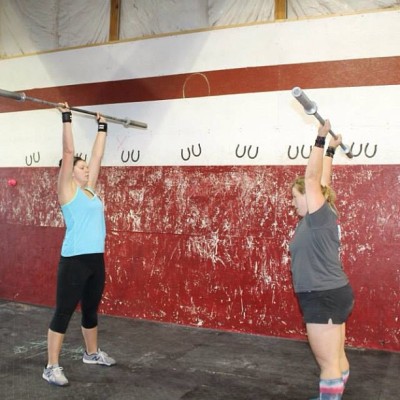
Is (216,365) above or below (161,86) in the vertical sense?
below

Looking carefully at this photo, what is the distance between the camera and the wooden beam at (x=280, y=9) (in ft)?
13.5

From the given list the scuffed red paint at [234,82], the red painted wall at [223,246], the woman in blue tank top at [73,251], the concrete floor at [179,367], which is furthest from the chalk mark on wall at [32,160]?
the woman in blue tank top at [73,251]

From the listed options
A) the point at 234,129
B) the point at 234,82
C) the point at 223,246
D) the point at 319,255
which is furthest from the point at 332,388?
the point at 234,82

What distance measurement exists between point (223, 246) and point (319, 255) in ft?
6.01

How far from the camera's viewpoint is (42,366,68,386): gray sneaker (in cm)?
301

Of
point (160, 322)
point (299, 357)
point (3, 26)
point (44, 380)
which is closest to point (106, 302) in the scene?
point (160, 322)

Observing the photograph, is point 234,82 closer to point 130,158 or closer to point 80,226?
point 130,158

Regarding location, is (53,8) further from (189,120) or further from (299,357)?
(299,357)

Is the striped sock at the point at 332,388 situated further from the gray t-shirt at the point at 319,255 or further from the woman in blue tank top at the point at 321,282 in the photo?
the gray t-shirt at the point at 319,255

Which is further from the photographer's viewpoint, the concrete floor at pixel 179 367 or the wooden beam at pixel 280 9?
the wooden beam at pixel 280 9

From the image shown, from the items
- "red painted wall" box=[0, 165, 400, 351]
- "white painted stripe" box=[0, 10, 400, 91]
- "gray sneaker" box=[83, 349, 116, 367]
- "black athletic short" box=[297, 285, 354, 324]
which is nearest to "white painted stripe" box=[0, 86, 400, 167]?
"red painted wall" box=[0, 165, 400, 351]

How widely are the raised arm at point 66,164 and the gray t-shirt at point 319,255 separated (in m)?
1.43

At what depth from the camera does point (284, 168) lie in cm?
404

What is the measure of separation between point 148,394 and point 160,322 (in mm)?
1546
